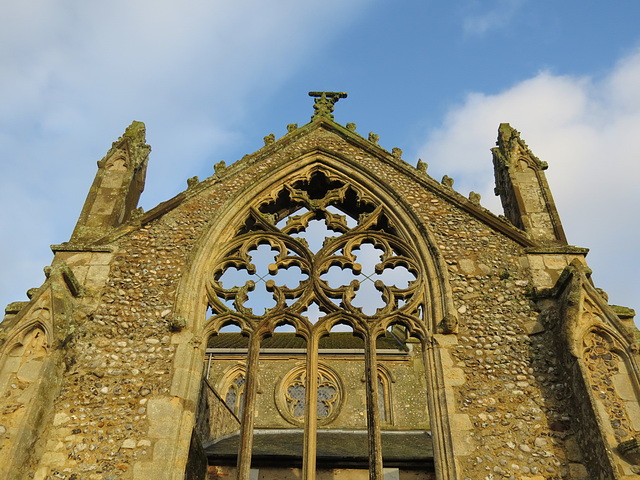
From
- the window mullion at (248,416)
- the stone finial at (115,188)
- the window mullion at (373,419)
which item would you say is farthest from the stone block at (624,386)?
the stone finial at (115,188)

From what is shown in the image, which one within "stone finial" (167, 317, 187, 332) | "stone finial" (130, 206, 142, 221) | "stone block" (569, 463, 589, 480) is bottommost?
"stone block" (569, 463, 589, 480)

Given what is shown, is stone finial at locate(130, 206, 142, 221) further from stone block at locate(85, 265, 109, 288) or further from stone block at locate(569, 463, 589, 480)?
stone block at locate(569, 463, 589, 480)

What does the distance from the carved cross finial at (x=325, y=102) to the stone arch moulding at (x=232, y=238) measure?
1372 mm

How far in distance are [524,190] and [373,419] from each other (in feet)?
16.3

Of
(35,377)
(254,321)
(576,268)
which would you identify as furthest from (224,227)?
(576,268)

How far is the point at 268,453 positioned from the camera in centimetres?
1226

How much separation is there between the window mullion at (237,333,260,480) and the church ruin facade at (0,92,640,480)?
3 centimetres

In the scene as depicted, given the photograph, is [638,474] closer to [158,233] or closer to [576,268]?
[576,268]

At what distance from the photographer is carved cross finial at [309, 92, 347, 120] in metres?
12.2

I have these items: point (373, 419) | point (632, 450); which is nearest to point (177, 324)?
point (373, 419)

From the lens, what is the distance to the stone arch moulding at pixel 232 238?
7.61 metres

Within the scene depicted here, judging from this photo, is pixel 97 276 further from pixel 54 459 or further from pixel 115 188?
pixel 54 459

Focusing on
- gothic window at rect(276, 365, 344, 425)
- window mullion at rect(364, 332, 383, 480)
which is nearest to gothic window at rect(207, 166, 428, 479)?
window mullion at rect(364, 332, 383, 480)

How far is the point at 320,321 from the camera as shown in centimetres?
872
